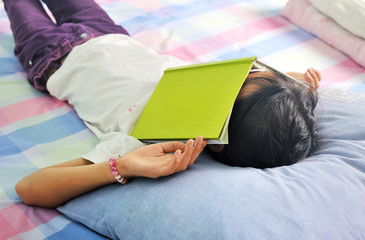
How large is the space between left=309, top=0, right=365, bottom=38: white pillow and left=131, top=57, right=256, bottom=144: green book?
0.91m

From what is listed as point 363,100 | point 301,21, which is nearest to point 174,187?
point 363,100

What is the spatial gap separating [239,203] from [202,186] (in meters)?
0.08

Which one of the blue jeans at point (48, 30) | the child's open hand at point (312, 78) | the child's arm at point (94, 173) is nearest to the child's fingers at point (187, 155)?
the child's arm at point (94, 173)

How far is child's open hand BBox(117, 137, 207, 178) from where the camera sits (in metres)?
0.73

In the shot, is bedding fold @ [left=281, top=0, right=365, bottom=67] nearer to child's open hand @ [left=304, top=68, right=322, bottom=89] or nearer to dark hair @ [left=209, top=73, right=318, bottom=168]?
child's open hand @ [left=304, top=68, right=322, bottom=89]

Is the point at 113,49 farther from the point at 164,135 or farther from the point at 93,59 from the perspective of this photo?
the point at 164,135

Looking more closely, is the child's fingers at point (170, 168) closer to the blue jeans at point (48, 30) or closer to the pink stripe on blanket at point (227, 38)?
the blue jeans at point (48, 30)

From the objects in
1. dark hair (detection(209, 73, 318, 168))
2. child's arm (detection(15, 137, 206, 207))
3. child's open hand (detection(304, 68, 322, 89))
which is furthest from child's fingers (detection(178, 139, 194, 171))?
child's open hand (detection(304, 68, 322, 89))

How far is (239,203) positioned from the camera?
666 millimetres

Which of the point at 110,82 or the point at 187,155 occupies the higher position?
the point at 187,155

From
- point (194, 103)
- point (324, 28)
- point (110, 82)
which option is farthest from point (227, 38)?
point (194, 103)

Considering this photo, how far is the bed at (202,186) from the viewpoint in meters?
0.65

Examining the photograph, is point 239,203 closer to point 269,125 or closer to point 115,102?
point 269,125

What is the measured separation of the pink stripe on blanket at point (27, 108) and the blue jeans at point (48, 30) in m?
0.07
